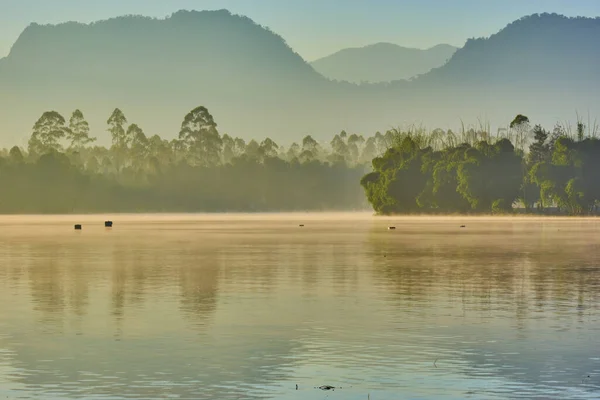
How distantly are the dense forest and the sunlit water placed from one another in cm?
10010

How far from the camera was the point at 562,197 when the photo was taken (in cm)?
14900

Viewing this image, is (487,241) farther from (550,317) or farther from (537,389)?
(537,389)

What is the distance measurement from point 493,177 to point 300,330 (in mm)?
134017

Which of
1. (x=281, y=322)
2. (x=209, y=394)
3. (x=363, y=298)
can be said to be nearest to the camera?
(x=209, y=394)

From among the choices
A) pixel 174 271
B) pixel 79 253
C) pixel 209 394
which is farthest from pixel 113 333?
pixel 79 253

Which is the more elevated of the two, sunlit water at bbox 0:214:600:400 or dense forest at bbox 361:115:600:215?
dense forest at bbox 361:115:600:215

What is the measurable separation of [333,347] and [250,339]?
2.13 metres

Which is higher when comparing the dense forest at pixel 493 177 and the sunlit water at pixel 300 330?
the dense forest at pixel 493 177

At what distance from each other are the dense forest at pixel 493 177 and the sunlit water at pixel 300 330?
10010cm

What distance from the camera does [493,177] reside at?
158m

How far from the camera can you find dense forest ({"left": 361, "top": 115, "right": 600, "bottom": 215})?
149 metres

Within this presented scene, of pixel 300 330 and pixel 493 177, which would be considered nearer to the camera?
pixel 300 330

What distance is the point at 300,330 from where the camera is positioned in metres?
26.4

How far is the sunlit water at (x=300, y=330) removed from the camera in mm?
19406
